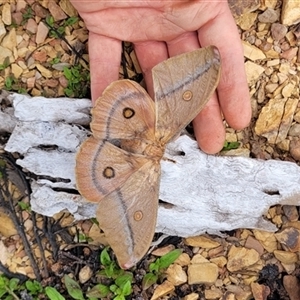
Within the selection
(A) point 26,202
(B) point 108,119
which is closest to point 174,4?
(B) point 108,119

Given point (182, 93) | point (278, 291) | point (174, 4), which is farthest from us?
point (278, 291)

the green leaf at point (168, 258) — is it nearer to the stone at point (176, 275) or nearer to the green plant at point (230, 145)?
the stone at point (176, 275)

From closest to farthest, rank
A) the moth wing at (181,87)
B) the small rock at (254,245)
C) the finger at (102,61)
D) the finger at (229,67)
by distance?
1. the moth wing at (181,87)
2. the finger at (229,67)
3. the finger at (102,61)
4. the small rock at (254,245)

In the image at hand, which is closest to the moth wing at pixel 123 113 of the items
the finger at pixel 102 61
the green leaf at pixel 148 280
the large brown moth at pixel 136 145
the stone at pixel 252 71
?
the large brown moth at pixel 136 145

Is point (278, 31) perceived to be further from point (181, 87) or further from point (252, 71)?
point (181, 87)

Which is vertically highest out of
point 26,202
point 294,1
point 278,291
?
point 294,1

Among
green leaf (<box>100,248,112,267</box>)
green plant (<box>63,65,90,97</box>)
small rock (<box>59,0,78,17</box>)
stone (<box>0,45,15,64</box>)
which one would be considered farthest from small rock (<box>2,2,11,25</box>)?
green leaf (<box>100,248,112,267</box>)

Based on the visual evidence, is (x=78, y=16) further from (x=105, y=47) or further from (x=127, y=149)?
(x=127, y=149)
